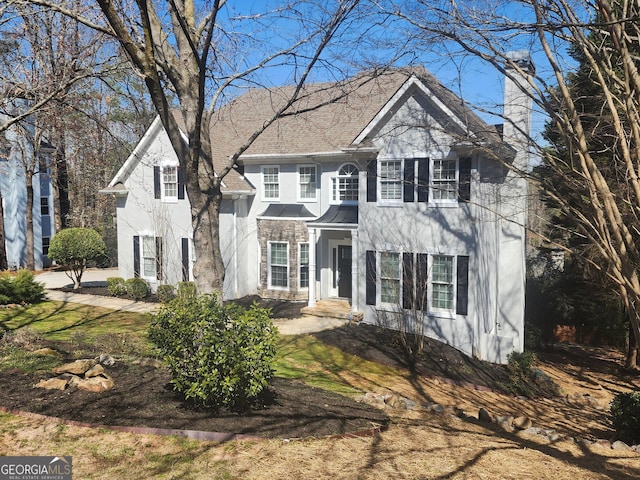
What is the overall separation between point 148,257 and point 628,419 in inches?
685

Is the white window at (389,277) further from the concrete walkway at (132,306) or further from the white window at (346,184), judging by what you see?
the white window at (346,184)

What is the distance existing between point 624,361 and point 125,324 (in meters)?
17.9

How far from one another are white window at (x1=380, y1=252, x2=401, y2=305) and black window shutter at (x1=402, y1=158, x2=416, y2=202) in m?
1.92

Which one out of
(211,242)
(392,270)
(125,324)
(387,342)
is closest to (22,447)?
(211,242)

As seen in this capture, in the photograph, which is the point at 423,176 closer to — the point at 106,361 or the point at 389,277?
the point at 389,277

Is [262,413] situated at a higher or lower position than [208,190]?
lower

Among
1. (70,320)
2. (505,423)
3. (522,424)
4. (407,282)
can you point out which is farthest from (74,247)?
(522,424)

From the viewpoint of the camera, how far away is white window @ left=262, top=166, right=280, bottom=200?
2006cm

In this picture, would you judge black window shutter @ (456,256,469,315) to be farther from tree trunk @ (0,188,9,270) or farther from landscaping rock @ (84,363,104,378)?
tree trunk @ (0,188,9,270)

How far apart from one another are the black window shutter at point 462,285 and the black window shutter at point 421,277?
967 mm

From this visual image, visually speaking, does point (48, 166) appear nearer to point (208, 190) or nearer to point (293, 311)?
point (293, 311)

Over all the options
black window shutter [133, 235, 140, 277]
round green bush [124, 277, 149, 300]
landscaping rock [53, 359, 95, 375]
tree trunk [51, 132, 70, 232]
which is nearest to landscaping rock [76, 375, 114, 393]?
landscaping rock [53, 359, 95, 375]

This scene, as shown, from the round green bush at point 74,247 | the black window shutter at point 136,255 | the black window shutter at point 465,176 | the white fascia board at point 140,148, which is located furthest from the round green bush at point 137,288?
the black window shutter at point 465,176

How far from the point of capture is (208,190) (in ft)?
29.2
